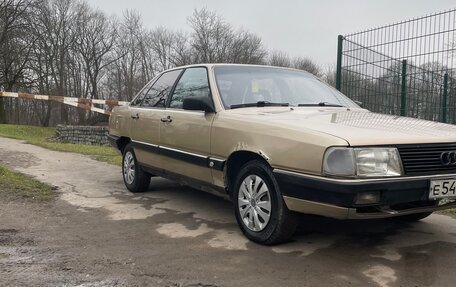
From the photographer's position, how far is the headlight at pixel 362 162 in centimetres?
325

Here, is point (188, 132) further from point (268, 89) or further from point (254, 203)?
point (254, 203)

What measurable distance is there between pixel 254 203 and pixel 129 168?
9.68ft

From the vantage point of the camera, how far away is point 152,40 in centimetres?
4822

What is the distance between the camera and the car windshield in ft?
15.4

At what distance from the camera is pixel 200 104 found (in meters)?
4.51

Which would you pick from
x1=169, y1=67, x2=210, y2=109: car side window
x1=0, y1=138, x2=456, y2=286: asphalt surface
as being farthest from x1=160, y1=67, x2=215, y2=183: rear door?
x1=0, y1=138, x2=456, y2=286: asphalt surface

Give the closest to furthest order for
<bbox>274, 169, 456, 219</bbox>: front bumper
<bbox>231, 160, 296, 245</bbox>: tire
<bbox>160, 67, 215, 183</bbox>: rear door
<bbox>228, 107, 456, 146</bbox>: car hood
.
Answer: <bbox>274, 169, 456, 219</bbox>: front bumper → <bbox>228, 107, 456, 146</bbox>: car hood → <bbox>231, 160, 296, 245</bbox>: tire → <bbox>160, 67, 215, 183</bbox>: rear door

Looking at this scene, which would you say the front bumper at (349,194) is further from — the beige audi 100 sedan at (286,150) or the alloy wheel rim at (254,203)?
the alloy wheel rim at (254,203)

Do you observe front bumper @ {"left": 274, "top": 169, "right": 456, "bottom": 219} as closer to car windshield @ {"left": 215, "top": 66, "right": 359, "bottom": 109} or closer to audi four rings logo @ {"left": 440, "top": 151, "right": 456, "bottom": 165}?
audi four rings logo @ {"left": 440, "top": 151, "right": 456, "bottom": 165}

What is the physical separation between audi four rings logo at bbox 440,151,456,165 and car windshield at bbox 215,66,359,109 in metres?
1.53

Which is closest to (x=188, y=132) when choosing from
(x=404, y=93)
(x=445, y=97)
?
(x=404, y=93)

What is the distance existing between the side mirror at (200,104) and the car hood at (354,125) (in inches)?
9.2

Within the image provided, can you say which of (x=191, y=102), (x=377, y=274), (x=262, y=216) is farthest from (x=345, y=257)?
(x=191, y=102)

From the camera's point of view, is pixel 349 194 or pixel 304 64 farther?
pixel 304 64
